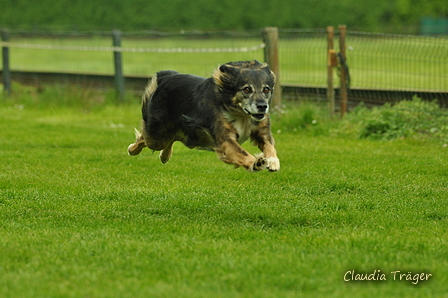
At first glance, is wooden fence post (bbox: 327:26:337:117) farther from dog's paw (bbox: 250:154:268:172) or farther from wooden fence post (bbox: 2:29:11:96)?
wooden fence post (bbox: 2:29:11:96)

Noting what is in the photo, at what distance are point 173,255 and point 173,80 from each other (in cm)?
241

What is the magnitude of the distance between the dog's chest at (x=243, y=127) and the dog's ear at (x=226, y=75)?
0.31m

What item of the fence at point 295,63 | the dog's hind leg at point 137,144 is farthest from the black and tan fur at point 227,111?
the fence at point 295,63

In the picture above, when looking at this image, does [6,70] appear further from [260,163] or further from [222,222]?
[260,163]

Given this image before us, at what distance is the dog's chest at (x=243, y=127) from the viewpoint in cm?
578

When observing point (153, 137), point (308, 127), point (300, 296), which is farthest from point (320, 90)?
point (300, 296)

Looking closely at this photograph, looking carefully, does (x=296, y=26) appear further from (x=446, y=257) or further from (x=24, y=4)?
(x=446, y=257)

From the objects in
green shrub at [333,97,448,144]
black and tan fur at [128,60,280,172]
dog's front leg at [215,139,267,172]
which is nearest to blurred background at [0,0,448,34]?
green shrub at [333,97,448,144]

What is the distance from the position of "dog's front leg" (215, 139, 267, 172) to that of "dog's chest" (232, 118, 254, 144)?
0.48 ft

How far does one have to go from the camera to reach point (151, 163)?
8.27 meters

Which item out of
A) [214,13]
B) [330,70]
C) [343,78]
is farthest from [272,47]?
[214,13]

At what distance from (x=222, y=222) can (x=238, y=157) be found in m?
0.54

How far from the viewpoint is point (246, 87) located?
560 centimetres

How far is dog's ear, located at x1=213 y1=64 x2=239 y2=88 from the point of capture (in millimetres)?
5699
